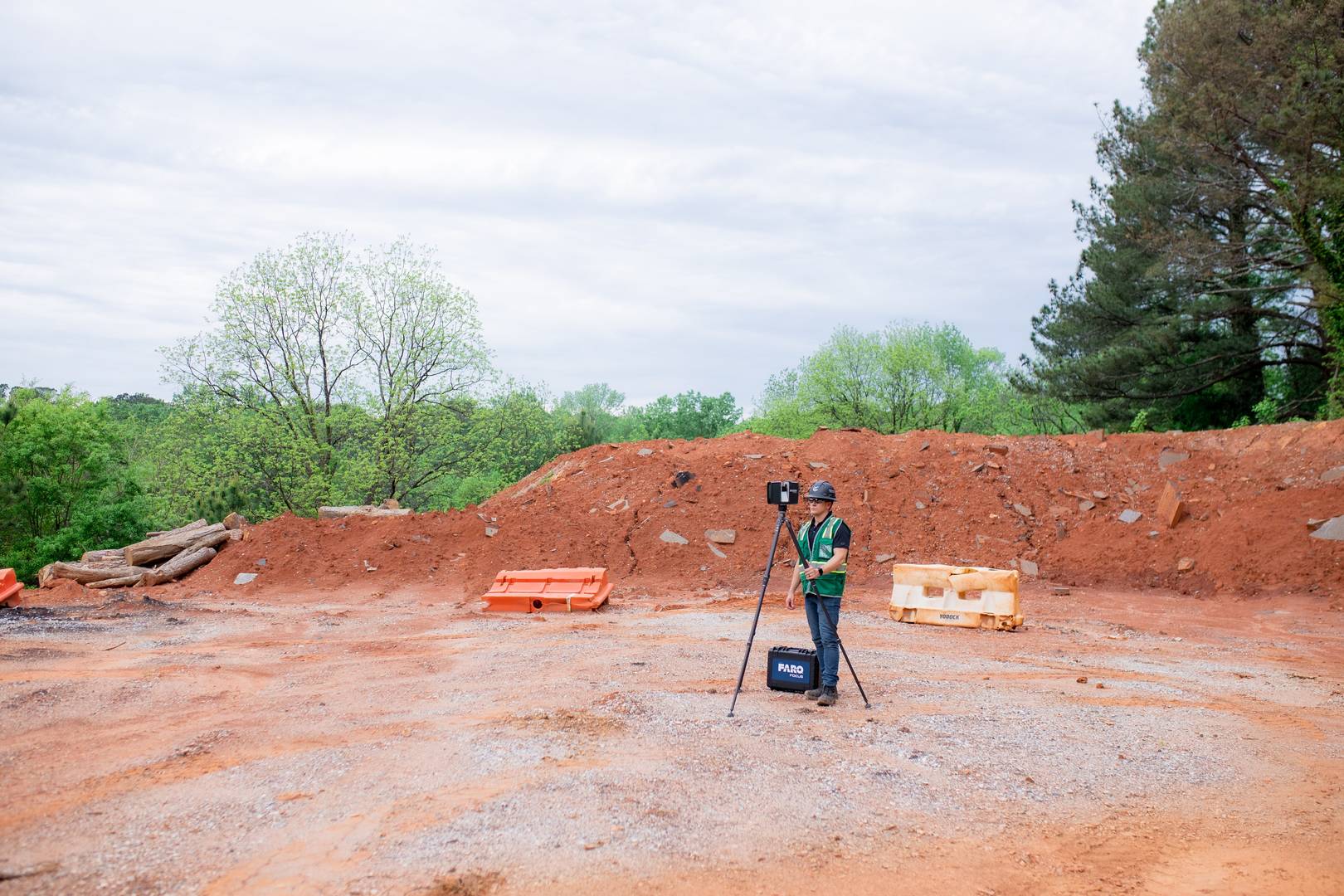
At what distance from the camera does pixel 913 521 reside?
17.6m

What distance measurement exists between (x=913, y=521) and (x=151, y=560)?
51.5 ft

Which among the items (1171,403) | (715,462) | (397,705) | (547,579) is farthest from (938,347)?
(397,705)

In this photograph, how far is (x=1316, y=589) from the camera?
1410 cm

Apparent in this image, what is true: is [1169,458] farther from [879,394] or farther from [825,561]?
[879,394]

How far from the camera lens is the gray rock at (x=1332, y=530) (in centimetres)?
1489

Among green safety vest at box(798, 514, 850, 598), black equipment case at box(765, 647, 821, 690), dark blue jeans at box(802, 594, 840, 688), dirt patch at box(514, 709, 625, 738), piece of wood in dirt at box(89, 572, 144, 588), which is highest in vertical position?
green safety vest at box(798, 514, 850, 598)

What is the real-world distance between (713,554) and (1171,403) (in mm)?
19731

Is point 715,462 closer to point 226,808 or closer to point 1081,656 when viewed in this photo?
point 1081,656

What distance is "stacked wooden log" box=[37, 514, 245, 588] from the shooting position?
53.0 feet

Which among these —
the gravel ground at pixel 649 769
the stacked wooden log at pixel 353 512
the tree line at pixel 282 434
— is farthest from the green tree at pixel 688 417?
the gravel ground at pixel 649 769

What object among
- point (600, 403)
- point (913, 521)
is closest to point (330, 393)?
point (913, 521)

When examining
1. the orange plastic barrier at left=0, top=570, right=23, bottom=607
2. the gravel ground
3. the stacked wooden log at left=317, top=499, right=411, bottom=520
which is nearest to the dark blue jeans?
the gravel ground

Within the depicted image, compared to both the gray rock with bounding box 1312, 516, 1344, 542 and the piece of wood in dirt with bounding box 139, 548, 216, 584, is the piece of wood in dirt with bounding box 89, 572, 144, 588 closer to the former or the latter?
the piece of wood in dirt with bounding box 139, 548, 216, 584

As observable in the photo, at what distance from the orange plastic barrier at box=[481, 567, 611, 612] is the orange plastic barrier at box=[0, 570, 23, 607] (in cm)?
709
